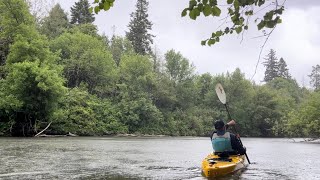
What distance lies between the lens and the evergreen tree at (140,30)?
81938 mm

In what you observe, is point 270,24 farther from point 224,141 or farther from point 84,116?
point 84,116

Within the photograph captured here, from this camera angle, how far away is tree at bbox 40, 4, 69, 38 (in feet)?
206

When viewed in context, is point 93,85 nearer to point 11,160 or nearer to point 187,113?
point 187,113

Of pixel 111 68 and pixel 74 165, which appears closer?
pixel 74 165

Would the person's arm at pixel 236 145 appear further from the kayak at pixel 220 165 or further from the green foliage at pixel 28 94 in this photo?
the green foliage at pixel 28 94

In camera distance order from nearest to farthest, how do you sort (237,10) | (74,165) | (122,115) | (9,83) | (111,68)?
(237,10)
(74,165)
(9,83)
(122,115)
(111,68)

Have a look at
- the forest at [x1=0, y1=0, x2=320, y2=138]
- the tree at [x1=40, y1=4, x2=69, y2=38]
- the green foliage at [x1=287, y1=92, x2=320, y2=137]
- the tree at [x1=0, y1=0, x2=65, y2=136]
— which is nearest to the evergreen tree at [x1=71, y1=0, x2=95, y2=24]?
the forest at [x1=0, y1=0, x2=320, y2=138]

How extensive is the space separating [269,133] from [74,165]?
5917 centimetres

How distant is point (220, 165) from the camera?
12016mm

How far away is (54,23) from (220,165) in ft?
199

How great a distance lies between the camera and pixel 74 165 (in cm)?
1387

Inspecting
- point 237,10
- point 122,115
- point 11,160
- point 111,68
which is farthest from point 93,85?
point 237,10

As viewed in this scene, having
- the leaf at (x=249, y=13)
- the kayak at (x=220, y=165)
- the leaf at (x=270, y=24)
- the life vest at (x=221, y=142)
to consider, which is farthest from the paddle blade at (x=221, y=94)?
the leaf at (x=270, y=24)

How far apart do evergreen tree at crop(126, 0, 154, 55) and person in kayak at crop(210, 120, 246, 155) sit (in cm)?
6896
